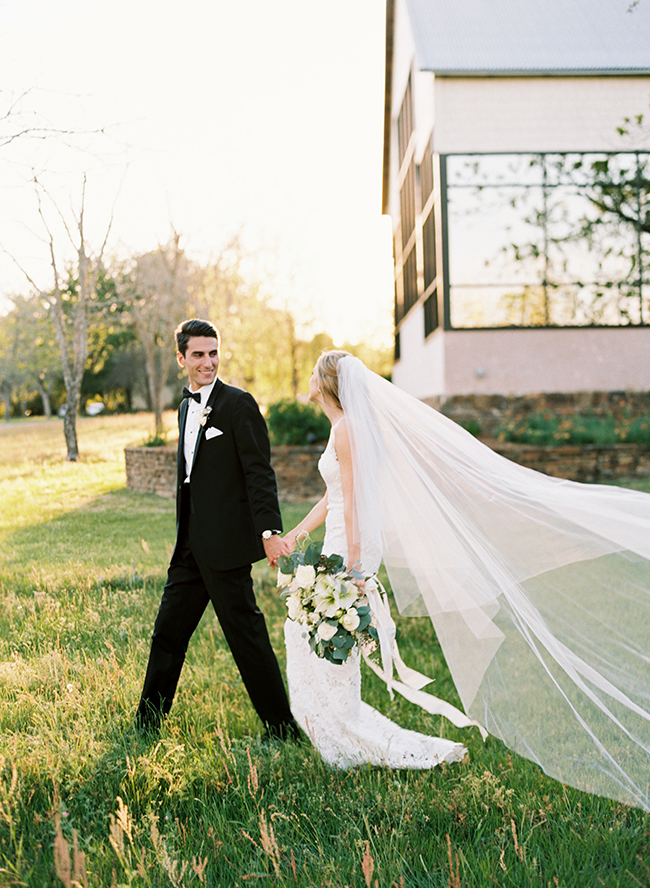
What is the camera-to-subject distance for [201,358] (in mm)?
3516

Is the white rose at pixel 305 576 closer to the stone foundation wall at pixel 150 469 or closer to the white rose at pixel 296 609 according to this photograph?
the white rose at pixel 296 609

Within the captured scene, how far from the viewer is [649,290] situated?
511 inches

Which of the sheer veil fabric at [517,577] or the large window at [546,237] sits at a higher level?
the large window at [546,237]

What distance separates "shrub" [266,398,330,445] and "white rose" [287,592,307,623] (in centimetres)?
843

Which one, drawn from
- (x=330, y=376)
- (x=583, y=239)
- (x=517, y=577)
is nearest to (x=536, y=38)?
(x=583, y=239)

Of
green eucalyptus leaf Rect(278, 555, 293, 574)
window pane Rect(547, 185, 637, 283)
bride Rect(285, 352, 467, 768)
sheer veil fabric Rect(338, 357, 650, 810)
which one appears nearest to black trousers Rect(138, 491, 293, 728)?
bride Rect(285, 352, 467, 768)

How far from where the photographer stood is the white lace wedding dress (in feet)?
10.7

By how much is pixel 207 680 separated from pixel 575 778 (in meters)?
2.25

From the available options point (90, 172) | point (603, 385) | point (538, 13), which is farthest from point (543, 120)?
point (90, 172)

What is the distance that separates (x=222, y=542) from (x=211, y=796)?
1060 millimetres

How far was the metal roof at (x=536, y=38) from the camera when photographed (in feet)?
40.8

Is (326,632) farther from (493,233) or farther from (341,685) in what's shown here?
(493,233)

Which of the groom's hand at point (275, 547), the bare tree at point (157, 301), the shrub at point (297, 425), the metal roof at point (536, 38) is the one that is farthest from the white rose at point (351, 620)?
the metal roof at point (536, 38)

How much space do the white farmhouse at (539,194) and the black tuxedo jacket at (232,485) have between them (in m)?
9.47
